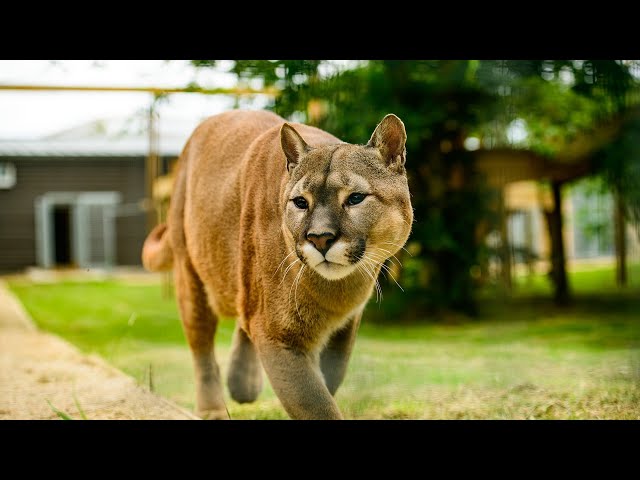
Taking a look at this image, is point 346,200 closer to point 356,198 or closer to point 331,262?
point 356,198

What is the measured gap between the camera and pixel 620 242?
5.69 m

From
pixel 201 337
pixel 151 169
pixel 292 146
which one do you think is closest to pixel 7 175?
pixel 151 169

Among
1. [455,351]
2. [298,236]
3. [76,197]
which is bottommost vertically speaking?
[455,351]

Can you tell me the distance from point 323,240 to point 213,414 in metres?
1.26

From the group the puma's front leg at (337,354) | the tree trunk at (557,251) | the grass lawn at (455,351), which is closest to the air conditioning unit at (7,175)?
the grass lawn at (455,351)

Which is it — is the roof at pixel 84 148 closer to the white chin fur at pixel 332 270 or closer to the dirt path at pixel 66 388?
the dirt path at pixel 66 388

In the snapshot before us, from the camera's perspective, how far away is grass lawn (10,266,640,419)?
3.31 metres

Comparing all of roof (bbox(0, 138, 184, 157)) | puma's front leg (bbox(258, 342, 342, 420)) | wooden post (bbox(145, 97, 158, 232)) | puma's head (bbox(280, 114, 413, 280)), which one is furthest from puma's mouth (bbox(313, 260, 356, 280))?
wooden post (bbox(145, 97, 158, 232))

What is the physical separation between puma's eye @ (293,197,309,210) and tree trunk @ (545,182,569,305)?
4280 millimetres

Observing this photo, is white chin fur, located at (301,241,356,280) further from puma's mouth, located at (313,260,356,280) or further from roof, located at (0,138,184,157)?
roof, located at (0,138,184,157)
